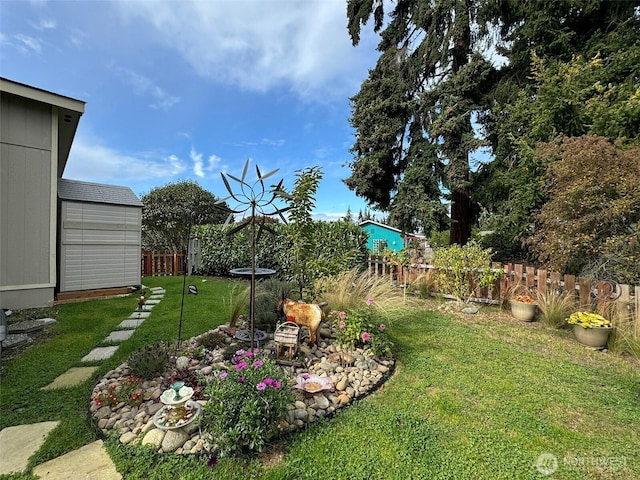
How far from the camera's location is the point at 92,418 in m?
1.96

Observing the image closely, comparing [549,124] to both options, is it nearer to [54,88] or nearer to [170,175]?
[54,88]

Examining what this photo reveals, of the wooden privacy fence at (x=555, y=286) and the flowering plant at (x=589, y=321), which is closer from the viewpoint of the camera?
the flowering plant at (x=589, y=321)

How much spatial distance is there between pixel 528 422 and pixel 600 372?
155 cm

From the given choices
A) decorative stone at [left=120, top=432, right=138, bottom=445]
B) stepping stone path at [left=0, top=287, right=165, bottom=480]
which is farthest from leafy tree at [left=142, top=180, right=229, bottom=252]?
decorative stone at [left=120, top=432, right=138, bottom=445]

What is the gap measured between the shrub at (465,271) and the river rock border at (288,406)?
10.3 ft

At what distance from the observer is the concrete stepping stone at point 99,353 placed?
2.99 m

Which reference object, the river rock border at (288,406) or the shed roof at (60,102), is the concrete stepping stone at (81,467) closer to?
the river rock border at (288,406)

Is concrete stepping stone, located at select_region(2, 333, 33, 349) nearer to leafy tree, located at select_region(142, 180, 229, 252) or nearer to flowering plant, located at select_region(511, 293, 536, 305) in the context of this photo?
flowering plant, located at select_region(511, 293, 536, 305)

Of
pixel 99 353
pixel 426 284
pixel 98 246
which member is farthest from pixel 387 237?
pixel 99 353

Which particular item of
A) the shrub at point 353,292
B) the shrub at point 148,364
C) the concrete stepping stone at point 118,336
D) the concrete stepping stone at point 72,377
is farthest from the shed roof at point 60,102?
the shrub at point 353,292

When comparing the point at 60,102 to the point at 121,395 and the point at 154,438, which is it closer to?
the point at 121,395

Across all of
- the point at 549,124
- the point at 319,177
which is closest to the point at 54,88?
the point at 319,177

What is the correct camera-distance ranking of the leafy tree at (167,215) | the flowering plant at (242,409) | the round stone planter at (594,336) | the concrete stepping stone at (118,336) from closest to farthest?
the flowering plant at (242,409), the round stone planter at (594,336), the concrete stepping stone at (118,336), the leafy tree at (167,215)

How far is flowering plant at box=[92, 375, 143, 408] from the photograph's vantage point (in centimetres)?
206
